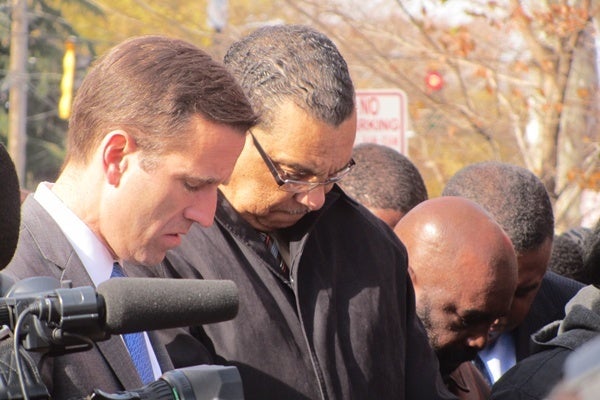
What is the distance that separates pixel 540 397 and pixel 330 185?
937 millimetres

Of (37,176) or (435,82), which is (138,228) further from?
(37,176)

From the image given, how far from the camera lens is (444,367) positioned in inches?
156

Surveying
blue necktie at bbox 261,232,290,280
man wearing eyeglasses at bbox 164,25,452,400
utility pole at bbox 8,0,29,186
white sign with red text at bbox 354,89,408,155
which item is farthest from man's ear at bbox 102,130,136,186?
utility pole at bbox 8,0,29,186

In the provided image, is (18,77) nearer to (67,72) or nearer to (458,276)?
(67,72)

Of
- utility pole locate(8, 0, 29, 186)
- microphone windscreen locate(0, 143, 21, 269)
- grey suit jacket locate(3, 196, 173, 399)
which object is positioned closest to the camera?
microphone windscreen locate(0, 143, 21, 269)

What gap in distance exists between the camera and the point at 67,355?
2.37 metres

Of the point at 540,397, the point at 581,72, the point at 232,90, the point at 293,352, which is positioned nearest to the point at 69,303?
the point at 232,90

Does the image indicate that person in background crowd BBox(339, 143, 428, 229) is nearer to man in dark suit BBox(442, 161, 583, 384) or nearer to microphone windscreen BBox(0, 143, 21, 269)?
man in dark suit BBox(442, 161, 583, 384)

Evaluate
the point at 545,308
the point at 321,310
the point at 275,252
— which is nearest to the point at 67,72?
the point at 545,308

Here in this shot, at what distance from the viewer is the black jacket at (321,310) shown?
10.3 ft

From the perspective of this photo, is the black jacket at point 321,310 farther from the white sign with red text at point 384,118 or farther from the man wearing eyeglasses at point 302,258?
the white sign with red text at point 384,118

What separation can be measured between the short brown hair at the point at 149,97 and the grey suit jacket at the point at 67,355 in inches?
8.4

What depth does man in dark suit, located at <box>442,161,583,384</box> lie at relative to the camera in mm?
4605

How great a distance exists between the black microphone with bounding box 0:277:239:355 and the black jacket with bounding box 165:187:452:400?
1.16 m
